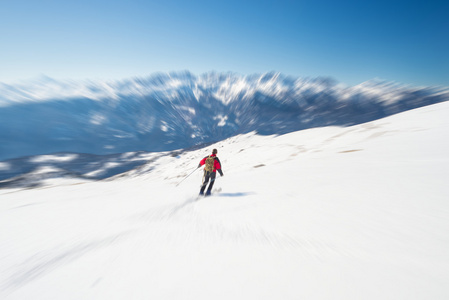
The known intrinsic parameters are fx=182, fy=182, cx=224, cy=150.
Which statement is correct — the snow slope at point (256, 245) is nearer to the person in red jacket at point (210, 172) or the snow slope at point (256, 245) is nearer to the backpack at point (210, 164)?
the person in red jacket at point (210, 172)

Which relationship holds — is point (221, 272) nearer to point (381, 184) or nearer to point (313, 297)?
point (313, 297)

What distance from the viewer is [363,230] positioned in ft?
8.95

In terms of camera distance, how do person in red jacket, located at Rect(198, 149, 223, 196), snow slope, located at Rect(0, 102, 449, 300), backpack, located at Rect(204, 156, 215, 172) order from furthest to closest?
backpack, located at Rect(204, 156, 215, 172)
person in red jacket, located at Rect(198, 149, 223, 196)
snow slope, located at Rect(0, 102, 449, 300)

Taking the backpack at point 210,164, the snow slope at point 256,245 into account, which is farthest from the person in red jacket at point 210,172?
the snow slope at point 256,245

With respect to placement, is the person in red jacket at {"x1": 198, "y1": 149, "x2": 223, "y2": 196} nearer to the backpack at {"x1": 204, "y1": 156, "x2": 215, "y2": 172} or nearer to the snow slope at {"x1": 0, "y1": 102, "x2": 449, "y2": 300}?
the backpack at {"x1": 204, "y1": 156, "x2": 215, "y2": 172}

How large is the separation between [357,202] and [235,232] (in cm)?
257

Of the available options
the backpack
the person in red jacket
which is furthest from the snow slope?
the backpack

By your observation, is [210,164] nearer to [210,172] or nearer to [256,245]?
[210,172]

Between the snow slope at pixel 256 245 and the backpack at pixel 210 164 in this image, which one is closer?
the snow slope at pixel 256 245

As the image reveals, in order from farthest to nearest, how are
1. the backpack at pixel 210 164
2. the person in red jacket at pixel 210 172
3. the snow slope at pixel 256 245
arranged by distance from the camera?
the backpack at pixel 210 164 → the person in red jacket at pixel 210 172 → the snow slope at pixel 256 245

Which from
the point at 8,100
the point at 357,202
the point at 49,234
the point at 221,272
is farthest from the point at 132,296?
the point at 8,100

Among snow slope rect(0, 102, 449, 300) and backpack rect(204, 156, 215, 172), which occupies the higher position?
backpack rect(204, 156, 215, 172)

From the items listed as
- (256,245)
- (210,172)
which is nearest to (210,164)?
(210,172)

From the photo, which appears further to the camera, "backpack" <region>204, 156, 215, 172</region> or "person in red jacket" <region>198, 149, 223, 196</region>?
"backpack" <region>204, 156, 215, 172</region>
